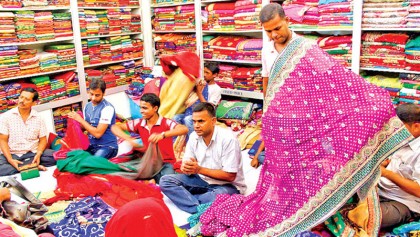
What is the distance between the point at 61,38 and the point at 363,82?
4292 millimetres

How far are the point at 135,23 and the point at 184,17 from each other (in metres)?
0.96

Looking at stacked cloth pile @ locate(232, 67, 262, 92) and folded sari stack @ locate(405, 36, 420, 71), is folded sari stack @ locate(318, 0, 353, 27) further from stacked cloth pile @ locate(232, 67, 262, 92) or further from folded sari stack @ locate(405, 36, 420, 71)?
stacked cloth pile @ locate(232, 67, 262, 92)

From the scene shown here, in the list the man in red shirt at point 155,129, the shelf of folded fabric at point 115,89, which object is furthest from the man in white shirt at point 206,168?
the shelf of folded fabric at point 115,89

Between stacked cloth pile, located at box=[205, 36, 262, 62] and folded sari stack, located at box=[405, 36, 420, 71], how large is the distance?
1746 millimetres

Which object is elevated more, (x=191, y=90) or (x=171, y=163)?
(x=191, y=90)

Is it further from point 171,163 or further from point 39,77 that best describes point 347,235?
point 39,77

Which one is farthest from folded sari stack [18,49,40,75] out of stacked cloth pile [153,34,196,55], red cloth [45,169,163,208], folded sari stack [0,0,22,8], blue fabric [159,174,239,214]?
blue fabric [159,174,239,214]

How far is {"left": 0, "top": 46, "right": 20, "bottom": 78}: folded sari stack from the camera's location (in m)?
4.92

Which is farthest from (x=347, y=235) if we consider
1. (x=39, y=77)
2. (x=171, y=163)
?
(x=39, y=77)

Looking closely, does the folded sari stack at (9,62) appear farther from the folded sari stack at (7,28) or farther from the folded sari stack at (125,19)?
the folded sari stack at (125,19)

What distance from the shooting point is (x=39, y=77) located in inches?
212

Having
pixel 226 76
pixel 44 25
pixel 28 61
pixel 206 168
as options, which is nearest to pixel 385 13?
pixel 226 76

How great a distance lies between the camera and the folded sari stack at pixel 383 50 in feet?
13.4

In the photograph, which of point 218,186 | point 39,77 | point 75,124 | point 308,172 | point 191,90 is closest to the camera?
point 308,172
